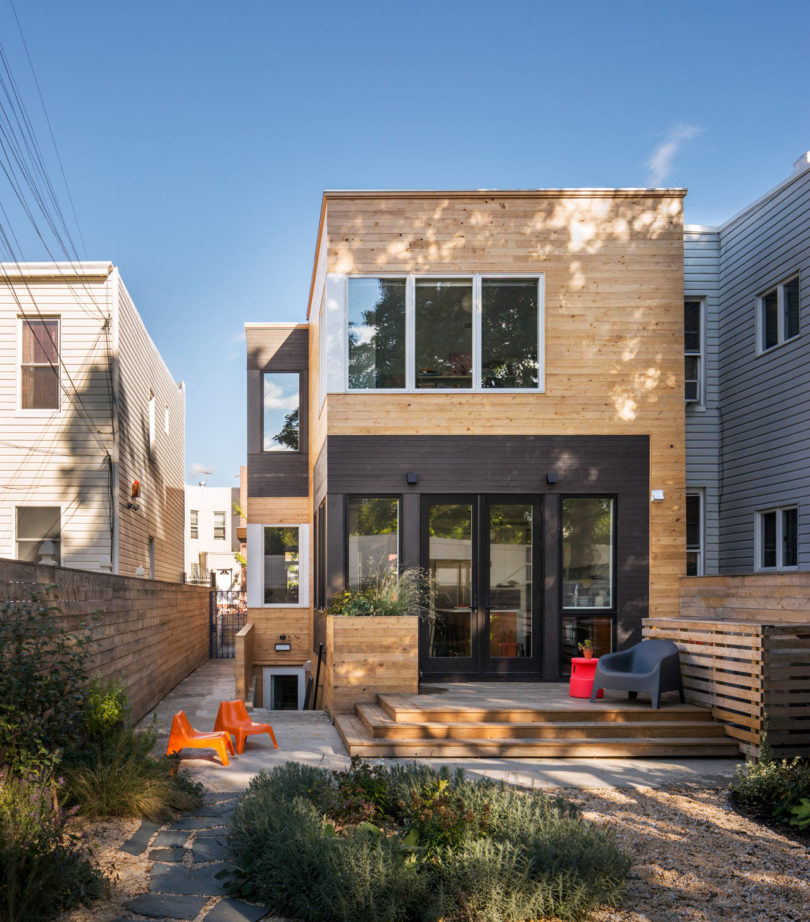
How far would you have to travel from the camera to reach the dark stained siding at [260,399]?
592 inches

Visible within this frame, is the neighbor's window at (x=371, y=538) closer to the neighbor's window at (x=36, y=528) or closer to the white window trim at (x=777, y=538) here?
the white window trim at (x=777, y=538)

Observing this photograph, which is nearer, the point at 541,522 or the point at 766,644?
the point at 766,644

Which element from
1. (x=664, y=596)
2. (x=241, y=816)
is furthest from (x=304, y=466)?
(x=241, y=816)

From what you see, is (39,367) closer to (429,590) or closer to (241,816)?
(429,590)

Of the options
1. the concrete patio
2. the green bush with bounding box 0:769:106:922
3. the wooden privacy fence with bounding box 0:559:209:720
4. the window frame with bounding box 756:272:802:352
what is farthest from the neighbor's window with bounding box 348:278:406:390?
the green bush with bounding box 0:769:106:922

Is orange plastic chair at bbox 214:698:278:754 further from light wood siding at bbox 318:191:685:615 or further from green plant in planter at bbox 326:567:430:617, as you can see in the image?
light wood siding at bbox 318:191:685:615

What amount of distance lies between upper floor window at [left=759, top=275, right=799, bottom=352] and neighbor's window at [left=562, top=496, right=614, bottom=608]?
363cm

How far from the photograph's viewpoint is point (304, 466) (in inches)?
592

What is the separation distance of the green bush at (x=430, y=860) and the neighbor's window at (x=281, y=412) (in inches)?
425

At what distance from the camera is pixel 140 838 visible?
4.58 metres

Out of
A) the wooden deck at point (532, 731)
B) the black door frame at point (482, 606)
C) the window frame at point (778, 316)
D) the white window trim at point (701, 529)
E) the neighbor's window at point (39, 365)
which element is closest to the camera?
the wooden deck at point (532, 731)

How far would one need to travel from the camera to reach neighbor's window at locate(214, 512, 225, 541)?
141ft

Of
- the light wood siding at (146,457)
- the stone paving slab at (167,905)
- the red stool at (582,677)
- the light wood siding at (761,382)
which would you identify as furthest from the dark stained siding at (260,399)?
the stone paving slab at (167,905)

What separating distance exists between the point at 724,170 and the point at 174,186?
39.8ft
